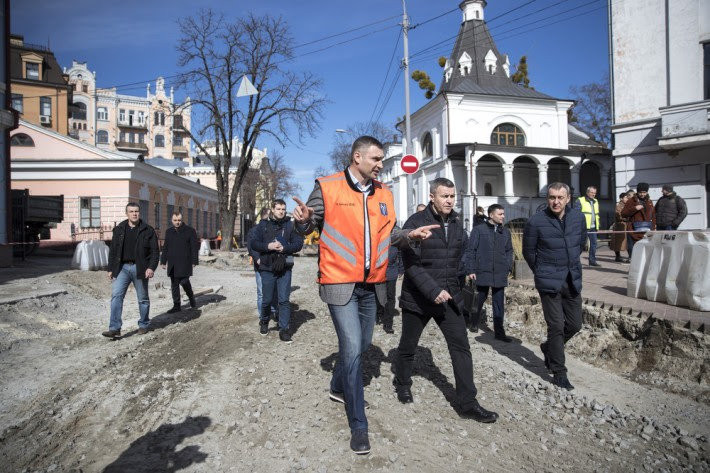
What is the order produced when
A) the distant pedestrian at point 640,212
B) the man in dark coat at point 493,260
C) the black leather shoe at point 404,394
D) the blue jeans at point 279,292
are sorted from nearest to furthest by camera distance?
the black leather shoe at point 404,394 → the blue jeans at point 279,292 → the man in dark coat at point 493,260 → the distant pedestrian at point 640,212

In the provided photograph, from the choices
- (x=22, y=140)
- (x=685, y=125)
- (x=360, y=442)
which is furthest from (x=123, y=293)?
(x=22, y=140)

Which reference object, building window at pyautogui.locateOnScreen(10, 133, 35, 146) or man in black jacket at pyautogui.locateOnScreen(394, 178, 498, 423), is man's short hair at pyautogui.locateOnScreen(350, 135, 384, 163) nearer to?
man in black jacket at pyautogui.locateOnScreen(394, 178, 498, 423)

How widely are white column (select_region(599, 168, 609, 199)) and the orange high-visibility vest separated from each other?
1399 inches

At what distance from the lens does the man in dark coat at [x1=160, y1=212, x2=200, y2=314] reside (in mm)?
8844

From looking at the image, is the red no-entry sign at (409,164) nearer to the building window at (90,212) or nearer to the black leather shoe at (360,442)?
the black leather shoe at (360,442)

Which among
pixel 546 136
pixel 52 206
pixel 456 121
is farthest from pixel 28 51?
pixel 546 136

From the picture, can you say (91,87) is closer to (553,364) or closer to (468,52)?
(468,52)

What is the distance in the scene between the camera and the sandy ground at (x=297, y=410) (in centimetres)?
328

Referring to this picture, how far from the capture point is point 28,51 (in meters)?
37.8

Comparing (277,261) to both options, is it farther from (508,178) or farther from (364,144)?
(508,178)

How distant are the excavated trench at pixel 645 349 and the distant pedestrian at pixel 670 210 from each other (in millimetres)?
3997

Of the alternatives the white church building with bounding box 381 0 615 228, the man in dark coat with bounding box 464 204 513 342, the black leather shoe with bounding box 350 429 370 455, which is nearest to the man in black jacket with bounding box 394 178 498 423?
the black leather shoe with bounding box 350 429 370 455

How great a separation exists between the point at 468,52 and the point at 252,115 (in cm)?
2144

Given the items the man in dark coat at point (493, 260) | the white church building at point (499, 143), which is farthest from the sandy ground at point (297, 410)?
the white church building at point (499, 143)
